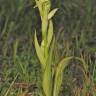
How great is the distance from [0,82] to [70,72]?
45 cm

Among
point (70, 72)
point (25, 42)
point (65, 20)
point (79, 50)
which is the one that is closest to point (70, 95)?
point (70, 72)

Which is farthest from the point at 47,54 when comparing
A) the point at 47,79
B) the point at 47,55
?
the point at 47,79

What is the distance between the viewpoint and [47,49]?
1.88 m

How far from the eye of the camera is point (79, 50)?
3135 mm

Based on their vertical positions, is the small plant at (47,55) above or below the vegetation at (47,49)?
above

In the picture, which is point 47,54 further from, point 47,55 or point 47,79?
point 47,79

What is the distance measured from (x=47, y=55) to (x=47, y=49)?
0.03 meters

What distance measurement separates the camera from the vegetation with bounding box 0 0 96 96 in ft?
6.22

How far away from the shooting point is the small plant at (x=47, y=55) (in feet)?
6.12

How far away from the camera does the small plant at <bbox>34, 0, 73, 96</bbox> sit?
186 centimetres

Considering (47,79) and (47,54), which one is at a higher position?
(47,54)

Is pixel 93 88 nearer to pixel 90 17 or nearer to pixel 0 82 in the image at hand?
pixel 0 82

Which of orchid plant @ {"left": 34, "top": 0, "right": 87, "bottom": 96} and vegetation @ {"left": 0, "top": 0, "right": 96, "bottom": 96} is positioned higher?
orchid plant @ {"left": 34, "top": 0, "right": 87, "bottom": 96}

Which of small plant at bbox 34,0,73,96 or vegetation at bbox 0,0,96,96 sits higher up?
small plant at bbox 34,0,73,96
